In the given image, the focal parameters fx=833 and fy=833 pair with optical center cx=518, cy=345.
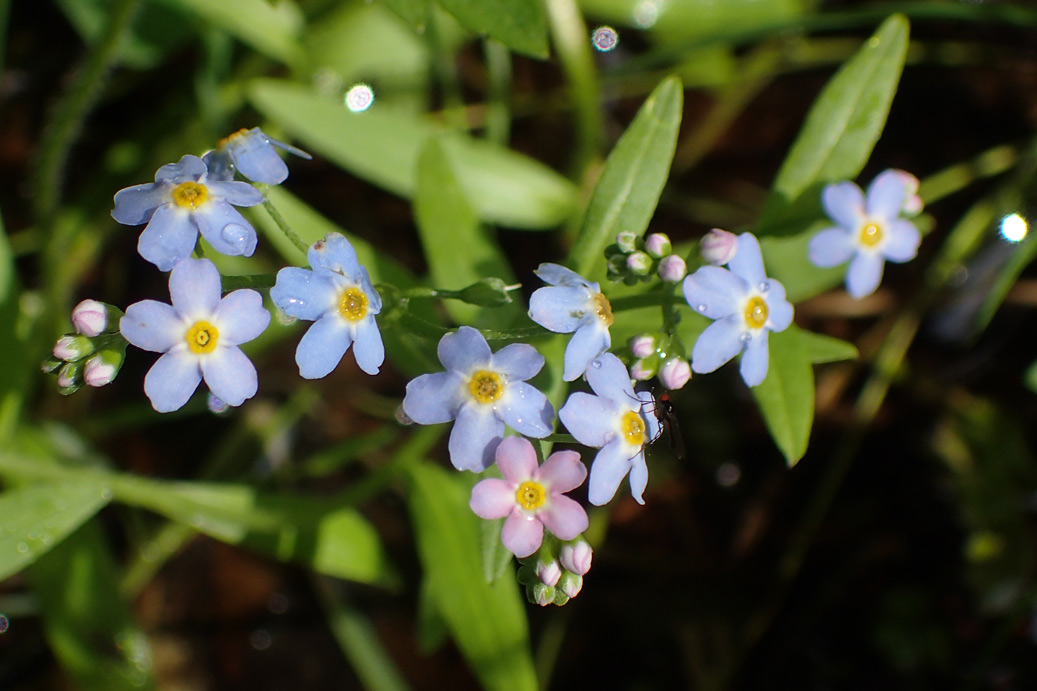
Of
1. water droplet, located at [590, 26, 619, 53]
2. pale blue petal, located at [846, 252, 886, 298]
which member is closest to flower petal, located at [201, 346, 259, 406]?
pale blue petal, located at [846, 252, 886, 298]

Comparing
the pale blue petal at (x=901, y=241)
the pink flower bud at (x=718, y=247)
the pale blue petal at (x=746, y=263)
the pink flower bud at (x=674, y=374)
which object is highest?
the pale blue petal at (x=901, y=241)

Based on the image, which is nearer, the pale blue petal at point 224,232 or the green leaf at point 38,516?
the pale blue petal at point 224,232

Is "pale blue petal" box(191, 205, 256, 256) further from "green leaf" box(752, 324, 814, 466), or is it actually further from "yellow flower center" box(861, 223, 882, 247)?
"yellow flower center" box(861, 223, 882, 247)

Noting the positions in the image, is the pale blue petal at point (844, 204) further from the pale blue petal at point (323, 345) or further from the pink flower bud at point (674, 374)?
the pale blue petal at point (323, 345)

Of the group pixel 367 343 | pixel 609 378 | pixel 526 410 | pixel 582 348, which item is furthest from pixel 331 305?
pixel 609 378

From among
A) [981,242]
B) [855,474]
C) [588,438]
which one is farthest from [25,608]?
[981,242]

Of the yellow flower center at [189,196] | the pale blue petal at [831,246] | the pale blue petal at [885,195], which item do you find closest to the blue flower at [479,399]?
the yellow flower center at [189,196]
